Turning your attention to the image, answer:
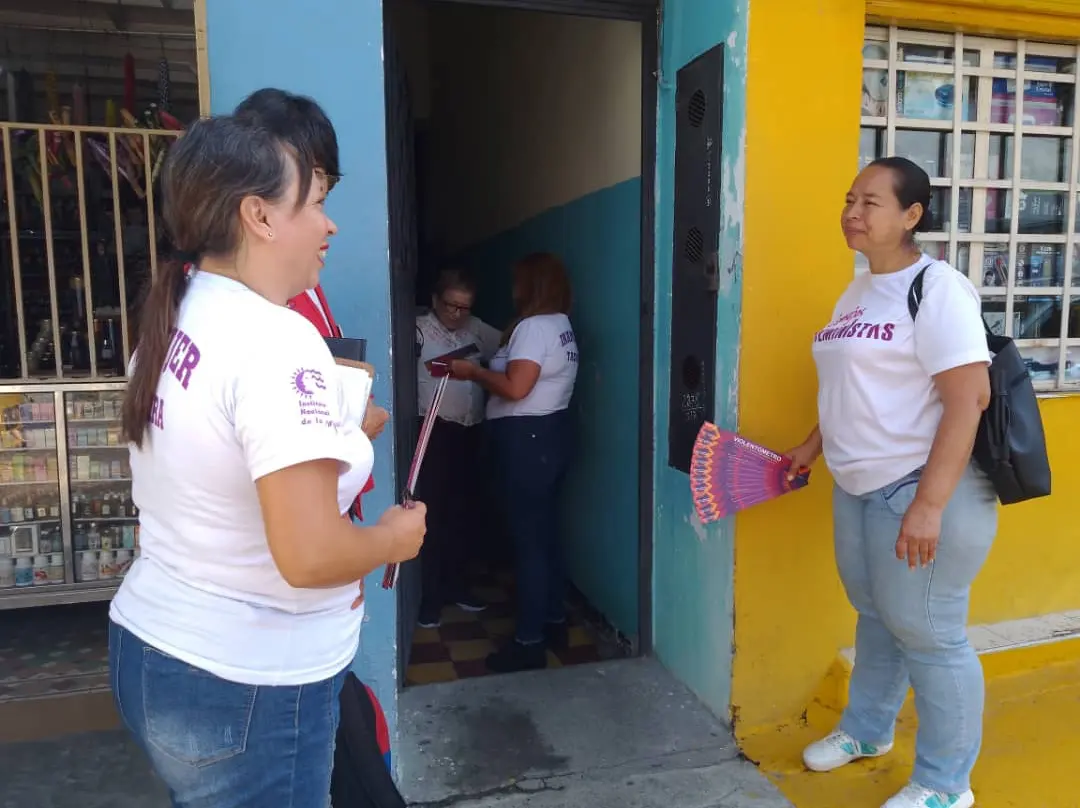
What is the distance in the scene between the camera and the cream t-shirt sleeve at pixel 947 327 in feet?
6.26

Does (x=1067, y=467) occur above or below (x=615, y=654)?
above

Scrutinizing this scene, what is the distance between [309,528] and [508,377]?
6.82ft

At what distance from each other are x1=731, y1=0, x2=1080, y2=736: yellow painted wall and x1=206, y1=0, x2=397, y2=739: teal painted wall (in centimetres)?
108

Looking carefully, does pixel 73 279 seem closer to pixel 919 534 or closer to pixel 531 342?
pixel 531 342

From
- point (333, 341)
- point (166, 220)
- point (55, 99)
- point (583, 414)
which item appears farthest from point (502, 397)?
point (55, 99)

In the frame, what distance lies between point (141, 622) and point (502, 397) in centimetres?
203

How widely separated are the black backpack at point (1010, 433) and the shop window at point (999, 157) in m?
0.85

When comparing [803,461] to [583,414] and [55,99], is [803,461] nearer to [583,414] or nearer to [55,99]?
[583,414]

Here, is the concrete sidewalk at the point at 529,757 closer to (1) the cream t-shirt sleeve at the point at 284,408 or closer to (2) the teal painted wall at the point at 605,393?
(2) the teal painted wall at the point at 605,393

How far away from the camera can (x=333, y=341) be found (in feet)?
5.55

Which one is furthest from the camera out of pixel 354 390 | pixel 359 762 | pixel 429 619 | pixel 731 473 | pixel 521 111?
pixel 521 111

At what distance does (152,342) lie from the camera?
114cm

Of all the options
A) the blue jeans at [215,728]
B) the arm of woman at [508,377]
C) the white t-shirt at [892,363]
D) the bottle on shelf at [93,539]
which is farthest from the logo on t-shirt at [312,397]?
the bottle on shelf at [93,539]

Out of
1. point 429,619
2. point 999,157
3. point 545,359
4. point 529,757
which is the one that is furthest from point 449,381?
point 999,157
